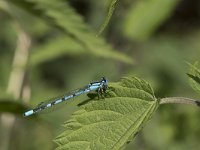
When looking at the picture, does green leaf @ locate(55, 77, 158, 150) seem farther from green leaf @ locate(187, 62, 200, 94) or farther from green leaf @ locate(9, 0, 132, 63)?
green leaf @ locate(9, 0, 132, 63)

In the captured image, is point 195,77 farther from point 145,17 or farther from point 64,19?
point 145,17

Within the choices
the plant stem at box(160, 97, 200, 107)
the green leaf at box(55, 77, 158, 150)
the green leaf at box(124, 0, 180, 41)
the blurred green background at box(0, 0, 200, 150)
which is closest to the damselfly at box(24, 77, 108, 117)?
the green leaf at box(55, 77, 158, 150)

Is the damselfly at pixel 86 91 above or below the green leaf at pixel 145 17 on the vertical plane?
below

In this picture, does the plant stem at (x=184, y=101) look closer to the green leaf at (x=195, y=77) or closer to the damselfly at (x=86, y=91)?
the green leaf at (x=195, y=77)

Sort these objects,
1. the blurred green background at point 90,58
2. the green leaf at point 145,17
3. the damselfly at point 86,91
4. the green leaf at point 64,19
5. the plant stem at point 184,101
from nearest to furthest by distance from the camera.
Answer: the plant stem at point 184,101, the damselfly at point 86,91, the green leaf at point 64,19, the blurred green background at point 90,58, the green leaf at point 145,17

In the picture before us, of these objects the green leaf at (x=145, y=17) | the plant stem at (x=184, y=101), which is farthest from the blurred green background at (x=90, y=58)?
the plant stem at (x=184, y=101)

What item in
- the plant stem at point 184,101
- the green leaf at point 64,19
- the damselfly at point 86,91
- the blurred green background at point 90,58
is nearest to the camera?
the plant stem at point 184,101

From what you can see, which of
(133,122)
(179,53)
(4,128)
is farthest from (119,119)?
(179,53)

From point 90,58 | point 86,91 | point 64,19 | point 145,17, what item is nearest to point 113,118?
point 86,91
